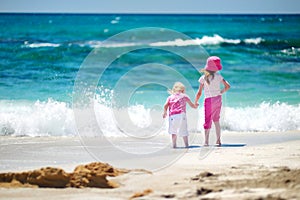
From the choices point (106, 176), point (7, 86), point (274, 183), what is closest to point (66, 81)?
point (7, 86)

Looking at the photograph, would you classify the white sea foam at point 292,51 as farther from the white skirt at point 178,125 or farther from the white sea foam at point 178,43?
the white skirt at point 178,125

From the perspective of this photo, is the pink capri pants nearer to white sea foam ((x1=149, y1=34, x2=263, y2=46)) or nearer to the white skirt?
the white skirt

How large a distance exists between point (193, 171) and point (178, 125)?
1.96m

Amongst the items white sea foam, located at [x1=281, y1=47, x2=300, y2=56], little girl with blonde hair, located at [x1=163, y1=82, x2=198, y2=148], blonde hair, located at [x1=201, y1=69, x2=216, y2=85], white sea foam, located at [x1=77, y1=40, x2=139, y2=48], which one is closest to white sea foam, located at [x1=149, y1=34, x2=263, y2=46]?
white sea foam, located at [x1=77, y1=40, x2=139, y2=48]

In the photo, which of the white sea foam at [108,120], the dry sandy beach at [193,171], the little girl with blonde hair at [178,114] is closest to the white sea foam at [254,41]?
the white sea foam at [108,120]

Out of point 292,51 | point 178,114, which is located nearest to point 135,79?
point 178,114

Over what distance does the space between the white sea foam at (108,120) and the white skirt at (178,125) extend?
1286mm

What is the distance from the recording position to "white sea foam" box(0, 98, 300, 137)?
9.64 metres

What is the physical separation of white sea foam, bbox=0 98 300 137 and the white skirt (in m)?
1.29

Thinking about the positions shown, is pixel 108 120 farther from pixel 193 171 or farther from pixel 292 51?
pixel 292 51

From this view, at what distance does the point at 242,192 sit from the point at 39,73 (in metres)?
13.7

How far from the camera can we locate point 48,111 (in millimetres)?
10422

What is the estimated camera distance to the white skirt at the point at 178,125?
26.8ft

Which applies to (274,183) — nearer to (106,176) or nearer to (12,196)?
(106,176)
